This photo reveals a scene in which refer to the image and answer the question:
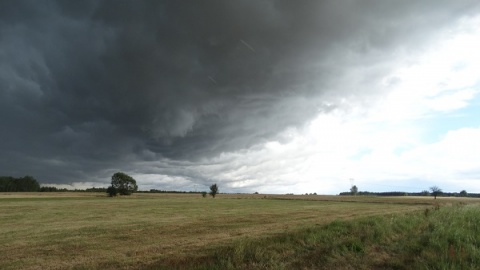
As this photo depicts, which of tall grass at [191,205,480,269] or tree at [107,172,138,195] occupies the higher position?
tree at [107,172,138,195]

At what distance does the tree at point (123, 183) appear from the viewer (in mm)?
155625

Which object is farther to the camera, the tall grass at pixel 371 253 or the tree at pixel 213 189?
the tree at pixel 213 189

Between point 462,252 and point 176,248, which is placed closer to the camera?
point 462,252

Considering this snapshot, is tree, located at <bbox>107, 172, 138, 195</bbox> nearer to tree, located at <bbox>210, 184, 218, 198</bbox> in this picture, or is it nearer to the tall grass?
tree, located at <bbox>210, 184, 218, 198</bbox>

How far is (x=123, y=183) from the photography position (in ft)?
521

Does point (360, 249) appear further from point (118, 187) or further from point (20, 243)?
point (118, 187)

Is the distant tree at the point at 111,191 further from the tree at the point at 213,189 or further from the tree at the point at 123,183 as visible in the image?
the tree at the point at 213,189

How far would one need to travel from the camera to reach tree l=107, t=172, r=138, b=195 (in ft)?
511

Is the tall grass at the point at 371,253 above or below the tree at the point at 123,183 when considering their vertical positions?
below

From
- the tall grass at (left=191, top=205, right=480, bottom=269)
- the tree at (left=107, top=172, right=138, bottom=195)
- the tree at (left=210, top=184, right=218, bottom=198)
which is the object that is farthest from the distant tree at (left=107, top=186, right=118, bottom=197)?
the tall grass at (left=191, top=205, right=480, bottom=269)

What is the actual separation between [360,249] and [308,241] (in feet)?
9.97

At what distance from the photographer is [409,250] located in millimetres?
12102

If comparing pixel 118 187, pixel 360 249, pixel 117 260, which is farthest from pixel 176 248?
pixel 118 187

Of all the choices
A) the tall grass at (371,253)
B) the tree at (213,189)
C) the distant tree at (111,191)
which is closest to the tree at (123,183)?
the distant tree at (111,191)
